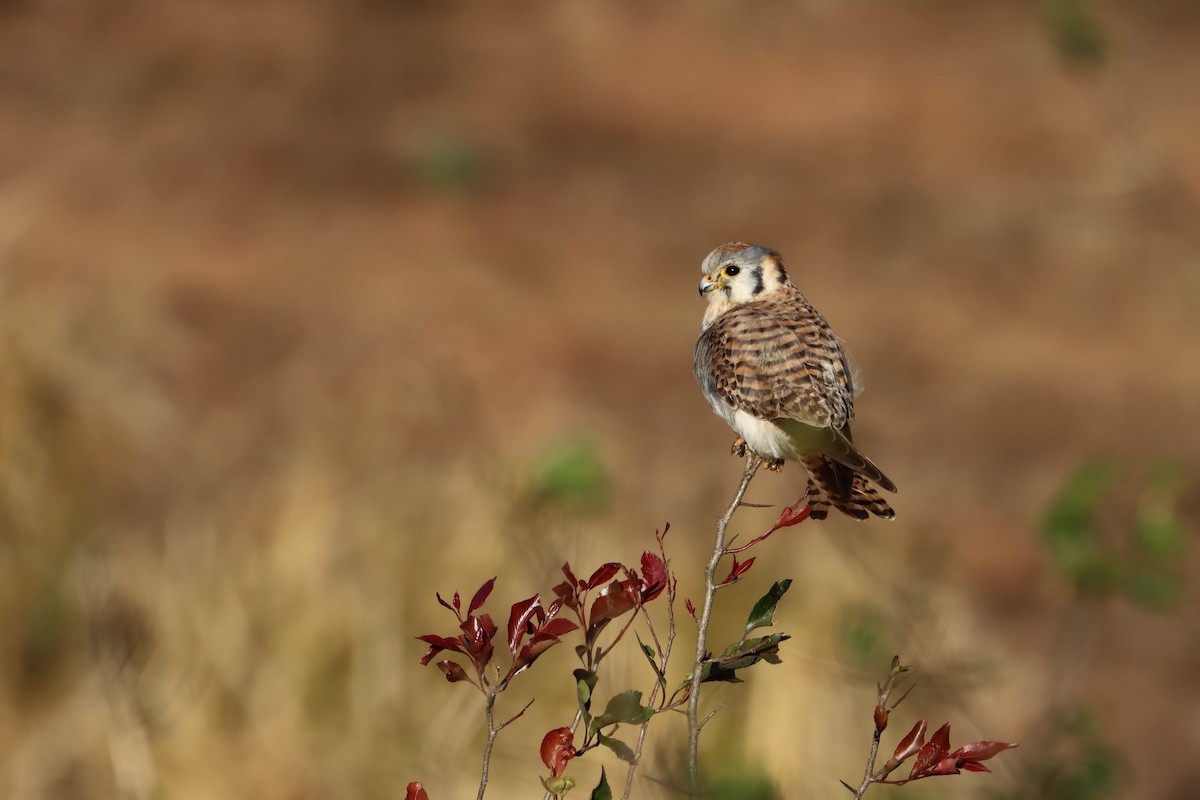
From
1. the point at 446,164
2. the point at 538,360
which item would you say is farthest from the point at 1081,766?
the point at 446,164

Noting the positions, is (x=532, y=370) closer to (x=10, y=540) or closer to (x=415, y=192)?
(x=415, y=192)

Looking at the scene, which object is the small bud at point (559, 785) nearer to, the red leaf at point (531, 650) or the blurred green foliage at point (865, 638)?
the red leaf at point (531, 650)

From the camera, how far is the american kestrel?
6.72ft

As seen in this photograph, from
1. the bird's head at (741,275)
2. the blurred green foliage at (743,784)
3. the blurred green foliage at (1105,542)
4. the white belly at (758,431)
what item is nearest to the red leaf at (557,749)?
the white belly at (758,431)

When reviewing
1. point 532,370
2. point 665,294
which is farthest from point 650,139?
point 532,370

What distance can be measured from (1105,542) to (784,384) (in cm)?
236

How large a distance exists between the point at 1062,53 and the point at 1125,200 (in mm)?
12065

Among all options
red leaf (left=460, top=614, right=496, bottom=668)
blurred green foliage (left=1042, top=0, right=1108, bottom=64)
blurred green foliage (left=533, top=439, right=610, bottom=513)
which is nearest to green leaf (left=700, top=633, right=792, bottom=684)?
red leaf (left=460, top=614, right=496, bottom=668)

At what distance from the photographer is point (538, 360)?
444 inches

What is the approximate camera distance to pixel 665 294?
12820 mm

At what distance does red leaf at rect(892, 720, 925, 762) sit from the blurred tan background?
34 centimetres

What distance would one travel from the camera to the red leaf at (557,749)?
1.50m

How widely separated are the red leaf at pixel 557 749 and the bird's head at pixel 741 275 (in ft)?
3.94

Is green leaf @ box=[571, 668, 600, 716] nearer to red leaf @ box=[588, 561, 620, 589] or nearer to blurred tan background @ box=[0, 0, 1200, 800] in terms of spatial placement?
red leaf @ box=[588, 561, 620, 589]
